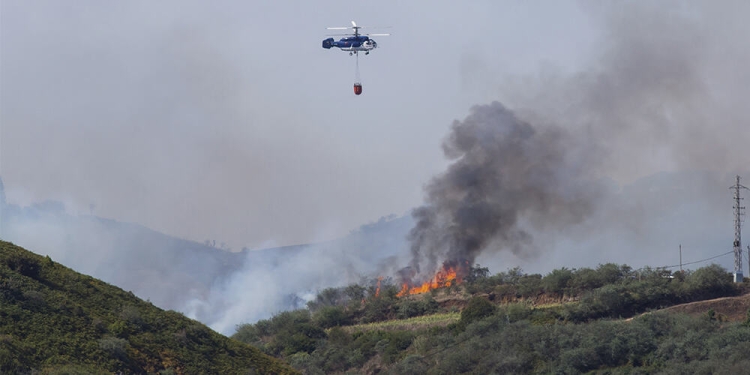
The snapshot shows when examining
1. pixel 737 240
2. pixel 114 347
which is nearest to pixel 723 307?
pixel 737 240

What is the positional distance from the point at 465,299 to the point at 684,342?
3238 cm

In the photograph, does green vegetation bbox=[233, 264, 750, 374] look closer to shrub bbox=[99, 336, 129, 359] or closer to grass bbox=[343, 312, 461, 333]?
grass bbox=[343, 312, 461, 333]

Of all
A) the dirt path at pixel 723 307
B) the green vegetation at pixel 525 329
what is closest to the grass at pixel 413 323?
the green vegetation at pixel 525 329

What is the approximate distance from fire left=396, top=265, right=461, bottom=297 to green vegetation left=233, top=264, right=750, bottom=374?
5.14 feet

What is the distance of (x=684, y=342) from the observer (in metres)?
74.7

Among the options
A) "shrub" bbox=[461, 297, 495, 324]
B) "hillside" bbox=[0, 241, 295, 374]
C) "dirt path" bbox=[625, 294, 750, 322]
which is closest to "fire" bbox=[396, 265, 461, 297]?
"shrub" bbox=[461, 297, 495, 324]

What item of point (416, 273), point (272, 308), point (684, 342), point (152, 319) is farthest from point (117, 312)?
point (272, 308)

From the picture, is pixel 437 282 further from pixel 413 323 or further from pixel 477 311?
pixel 477 311

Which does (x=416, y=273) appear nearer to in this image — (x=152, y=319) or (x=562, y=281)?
(x=562, y=281)

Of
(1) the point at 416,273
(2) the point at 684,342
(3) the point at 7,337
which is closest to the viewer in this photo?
(3) the point at 7,337

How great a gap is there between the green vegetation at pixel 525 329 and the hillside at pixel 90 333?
23.3m

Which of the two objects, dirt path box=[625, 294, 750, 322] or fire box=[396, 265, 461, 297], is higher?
fire box=[396, 265, 461, 297]

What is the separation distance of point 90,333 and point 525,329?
1479 inches

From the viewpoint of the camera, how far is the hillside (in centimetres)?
5006
